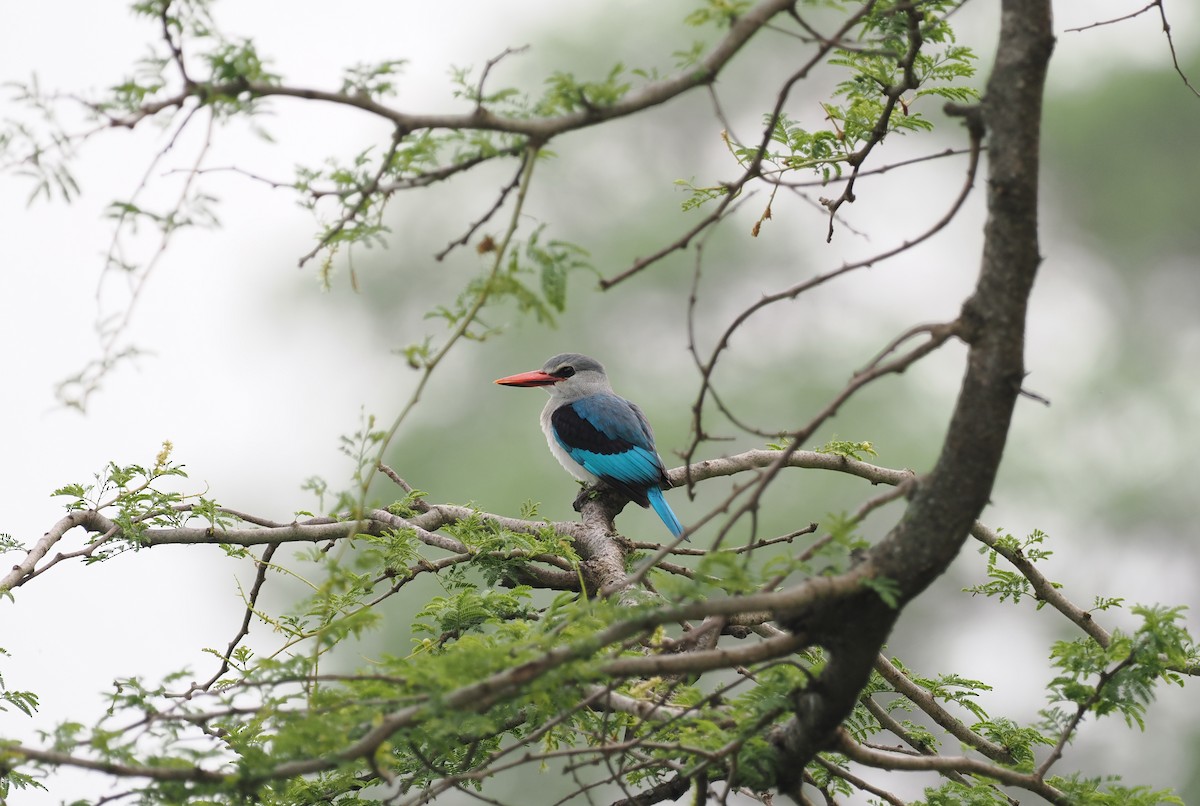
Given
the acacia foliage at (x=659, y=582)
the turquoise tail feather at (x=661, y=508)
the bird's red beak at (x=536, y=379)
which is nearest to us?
the acacia foliage at (x=659, y=582)

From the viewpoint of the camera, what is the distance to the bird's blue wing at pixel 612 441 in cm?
430

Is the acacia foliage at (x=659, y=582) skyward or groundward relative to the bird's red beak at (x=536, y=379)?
groundward

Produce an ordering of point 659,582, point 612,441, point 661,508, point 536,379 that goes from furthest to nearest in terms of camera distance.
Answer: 1. point 536,379
2. point 612,441
3. point 661,508
4. point 659,582

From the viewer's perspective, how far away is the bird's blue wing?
14.1 ft

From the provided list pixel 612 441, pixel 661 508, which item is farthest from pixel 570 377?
pixel 661 508

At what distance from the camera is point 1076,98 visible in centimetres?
1405

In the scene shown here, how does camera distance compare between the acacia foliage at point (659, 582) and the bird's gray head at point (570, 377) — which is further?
the bird's gray head at point (570, 377)

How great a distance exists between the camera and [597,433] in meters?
4.67

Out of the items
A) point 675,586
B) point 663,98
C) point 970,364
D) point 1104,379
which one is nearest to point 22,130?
point 663,98

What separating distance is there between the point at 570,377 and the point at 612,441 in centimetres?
63

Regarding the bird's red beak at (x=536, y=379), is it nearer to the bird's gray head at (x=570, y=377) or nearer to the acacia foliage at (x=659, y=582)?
the bird's gray head at (x=570, y=377)

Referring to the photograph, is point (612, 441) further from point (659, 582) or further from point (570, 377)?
point (659, 582)

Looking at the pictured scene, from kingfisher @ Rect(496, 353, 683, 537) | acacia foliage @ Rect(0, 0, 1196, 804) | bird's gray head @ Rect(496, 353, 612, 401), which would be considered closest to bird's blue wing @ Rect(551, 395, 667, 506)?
kingfisher @ Rect(496, 353, 683, 537)

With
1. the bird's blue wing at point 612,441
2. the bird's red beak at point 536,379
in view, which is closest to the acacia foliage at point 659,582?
the bird's blue wing at point 612,441
